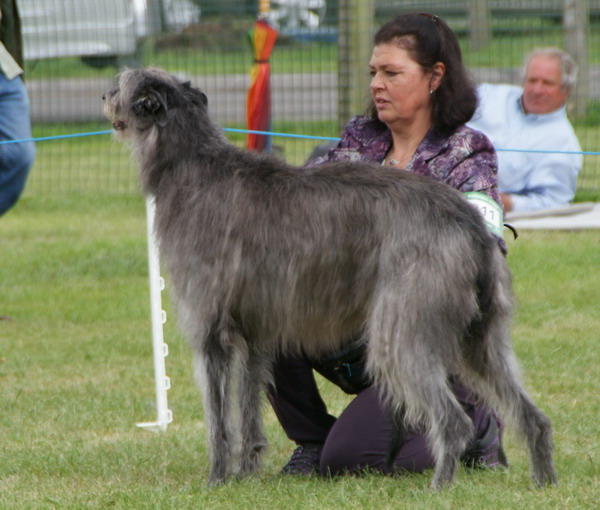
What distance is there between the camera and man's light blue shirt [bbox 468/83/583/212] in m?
8.52

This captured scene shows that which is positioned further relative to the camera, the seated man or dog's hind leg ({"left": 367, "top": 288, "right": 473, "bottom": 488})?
the seated man

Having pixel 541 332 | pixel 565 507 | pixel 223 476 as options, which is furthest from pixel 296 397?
pixel 541 332

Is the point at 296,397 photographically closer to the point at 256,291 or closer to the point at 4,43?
the point at 256,291

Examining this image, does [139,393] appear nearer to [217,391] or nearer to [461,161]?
[217,391]

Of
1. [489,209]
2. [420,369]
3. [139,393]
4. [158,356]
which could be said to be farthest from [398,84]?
[139,393]

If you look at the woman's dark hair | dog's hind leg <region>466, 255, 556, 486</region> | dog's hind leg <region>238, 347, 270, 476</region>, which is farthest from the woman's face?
dog's hind leg <region>238, 347, 270, 476</region>

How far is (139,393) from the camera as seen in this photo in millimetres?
6070

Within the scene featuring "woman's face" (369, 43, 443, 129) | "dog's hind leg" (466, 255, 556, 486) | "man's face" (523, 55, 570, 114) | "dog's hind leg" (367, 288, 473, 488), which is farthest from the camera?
"man's face" (523, 55, 570, 114)

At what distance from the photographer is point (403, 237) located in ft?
13.2

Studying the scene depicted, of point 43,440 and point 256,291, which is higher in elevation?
point 256,291

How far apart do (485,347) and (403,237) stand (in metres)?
0.53

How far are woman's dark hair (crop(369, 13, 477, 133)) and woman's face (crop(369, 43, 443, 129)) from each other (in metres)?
0.03

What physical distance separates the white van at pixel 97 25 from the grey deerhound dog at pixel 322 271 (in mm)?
8759

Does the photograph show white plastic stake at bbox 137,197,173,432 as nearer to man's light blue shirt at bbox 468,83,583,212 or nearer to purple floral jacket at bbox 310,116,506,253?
purple floral jacket at bbox 310,116,506,253
